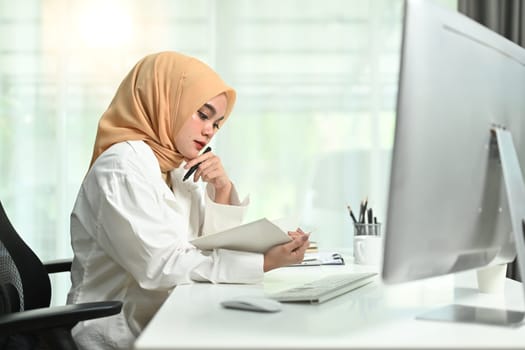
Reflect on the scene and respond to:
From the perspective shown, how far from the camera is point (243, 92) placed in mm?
3396

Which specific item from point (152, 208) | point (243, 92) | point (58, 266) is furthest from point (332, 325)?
point (243, 92)

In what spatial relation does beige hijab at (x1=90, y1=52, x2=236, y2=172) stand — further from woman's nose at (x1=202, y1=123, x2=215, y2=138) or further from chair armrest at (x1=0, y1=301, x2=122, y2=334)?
chair armrest at (x1=0, y1=301, x2=122, y2=334)

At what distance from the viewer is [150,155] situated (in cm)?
166

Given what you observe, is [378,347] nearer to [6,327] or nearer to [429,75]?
[429,75]

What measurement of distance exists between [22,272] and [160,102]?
54 centimetres

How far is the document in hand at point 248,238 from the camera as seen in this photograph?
143 cm

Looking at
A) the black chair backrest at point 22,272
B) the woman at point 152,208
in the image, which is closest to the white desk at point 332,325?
the woman at point 152,208

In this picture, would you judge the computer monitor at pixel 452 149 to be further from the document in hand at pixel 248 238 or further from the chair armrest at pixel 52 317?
the chair armrest at pixel 52 317

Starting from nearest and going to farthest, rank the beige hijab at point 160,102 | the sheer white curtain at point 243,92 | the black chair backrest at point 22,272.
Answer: the black chair backrest at point 22,272 → the beige hijab at point 160,102 → the sheer white curtain at point 243,92

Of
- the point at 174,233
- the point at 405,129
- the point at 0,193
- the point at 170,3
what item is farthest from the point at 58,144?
the point at 405,129

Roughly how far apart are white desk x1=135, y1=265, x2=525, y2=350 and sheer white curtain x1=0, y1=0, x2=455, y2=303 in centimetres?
204

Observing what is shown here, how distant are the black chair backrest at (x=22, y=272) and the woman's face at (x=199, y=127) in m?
0.47

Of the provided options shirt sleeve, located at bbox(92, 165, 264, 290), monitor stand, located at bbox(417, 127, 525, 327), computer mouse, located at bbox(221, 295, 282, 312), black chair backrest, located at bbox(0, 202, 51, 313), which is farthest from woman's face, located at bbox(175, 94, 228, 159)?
monitor stand, located at bbox(417, 127, 525, 327)

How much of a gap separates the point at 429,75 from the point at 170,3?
2678 millimetres
